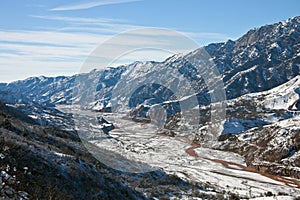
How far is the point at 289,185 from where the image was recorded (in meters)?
58.9

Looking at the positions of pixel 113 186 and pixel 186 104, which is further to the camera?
pixel 186 104

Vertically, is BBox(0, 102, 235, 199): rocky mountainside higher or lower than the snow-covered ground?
higher

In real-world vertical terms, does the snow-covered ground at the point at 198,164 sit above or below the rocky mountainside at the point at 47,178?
below

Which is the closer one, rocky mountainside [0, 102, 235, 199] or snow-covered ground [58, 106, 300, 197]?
rocky mountainside [0, 102, 235, 199]

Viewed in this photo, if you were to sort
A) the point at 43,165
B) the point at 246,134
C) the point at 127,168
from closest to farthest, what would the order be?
the point at 43,165
the point at 127,168
the point at 246,134

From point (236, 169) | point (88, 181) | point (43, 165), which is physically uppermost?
point (43, 165)

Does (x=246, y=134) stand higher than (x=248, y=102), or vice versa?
(x=248, y=102)

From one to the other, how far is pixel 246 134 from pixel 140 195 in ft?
266

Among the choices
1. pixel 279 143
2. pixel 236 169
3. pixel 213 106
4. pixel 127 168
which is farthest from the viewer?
Result: pixel 213 106

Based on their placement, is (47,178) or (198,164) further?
(198,164)

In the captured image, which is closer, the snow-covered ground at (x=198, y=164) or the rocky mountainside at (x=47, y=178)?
the rocky mountainside at (x=47, y=178)

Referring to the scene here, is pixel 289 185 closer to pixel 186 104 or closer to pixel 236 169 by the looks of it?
pixel 236 169

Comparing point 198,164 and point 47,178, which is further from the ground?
point 47,178

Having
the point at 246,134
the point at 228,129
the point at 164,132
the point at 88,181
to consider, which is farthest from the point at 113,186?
the point at 164,132
